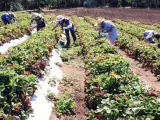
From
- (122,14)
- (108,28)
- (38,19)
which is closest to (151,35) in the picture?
(108,28)

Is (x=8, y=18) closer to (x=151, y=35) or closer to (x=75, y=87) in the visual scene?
(x=151, y=35)

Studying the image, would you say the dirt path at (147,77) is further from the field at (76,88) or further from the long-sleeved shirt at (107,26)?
the long-sleeved shirt at (107,26)

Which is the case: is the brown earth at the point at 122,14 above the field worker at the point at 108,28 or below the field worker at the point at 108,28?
below

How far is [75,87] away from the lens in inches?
406

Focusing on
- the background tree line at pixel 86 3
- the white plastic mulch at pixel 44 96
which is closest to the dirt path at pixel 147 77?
the white plastic mulch at pixel 44 96

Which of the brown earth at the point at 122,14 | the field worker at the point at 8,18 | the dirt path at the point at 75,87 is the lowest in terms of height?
the brown earth at the point at 122,14

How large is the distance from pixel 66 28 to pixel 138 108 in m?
11.3

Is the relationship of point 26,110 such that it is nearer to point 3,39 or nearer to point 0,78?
point 0,78

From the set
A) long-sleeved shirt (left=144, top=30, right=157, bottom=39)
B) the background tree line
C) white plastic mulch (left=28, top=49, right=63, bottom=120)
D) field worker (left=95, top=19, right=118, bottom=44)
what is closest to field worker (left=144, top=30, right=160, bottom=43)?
long-sleeved shirt (left=144, top=30, right=157, bottom=39)

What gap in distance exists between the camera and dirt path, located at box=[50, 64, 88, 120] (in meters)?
8.21

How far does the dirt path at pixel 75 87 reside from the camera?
26.9 ft

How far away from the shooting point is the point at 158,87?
10.8 meters

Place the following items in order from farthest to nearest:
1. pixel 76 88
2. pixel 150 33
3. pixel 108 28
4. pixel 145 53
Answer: pixel 150 33 < pixel 108 28 < pixel 145 53 < pixel 76 88

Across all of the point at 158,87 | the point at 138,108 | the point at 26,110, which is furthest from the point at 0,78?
the point at 158,87
